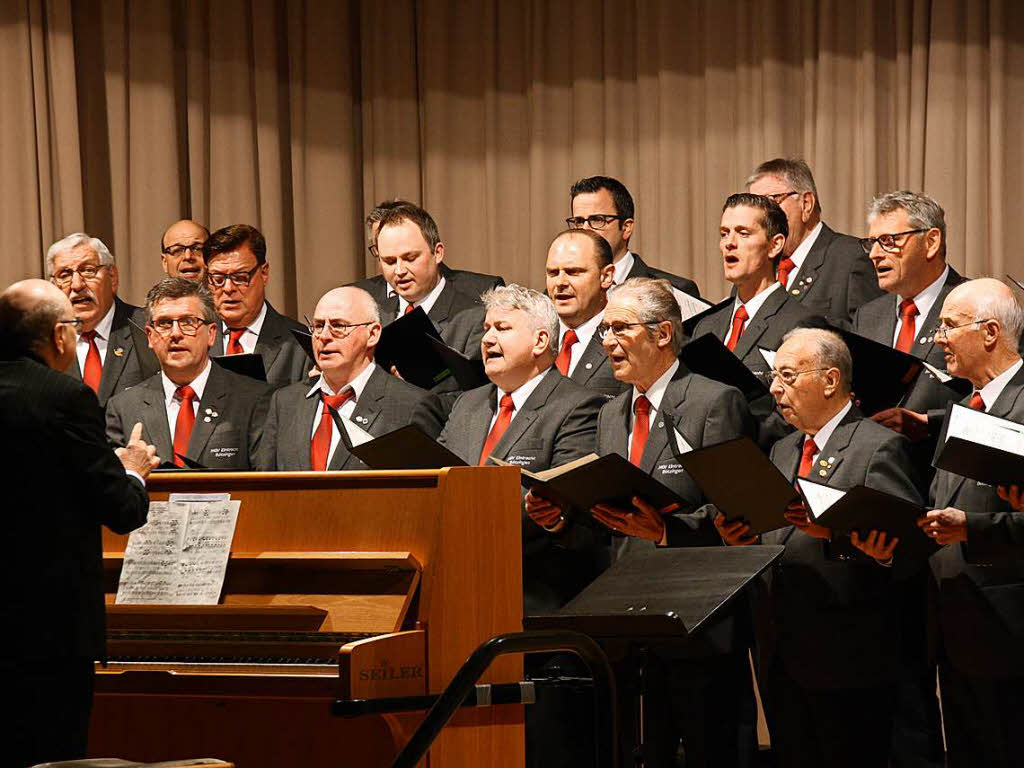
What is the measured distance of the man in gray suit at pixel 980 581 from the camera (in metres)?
3.79

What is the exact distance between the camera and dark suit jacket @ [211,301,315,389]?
5.42 meters

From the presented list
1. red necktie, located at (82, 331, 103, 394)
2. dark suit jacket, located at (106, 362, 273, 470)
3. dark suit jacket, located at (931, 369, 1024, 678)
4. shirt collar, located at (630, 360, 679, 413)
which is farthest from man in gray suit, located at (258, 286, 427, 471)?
dark suit jacket, located at (931, 369, 1024, 678)

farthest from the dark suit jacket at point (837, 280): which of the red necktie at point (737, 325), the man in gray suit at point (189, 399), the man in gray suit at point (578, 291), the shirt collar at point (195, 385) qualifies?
the shirt collar at point (195, 385)

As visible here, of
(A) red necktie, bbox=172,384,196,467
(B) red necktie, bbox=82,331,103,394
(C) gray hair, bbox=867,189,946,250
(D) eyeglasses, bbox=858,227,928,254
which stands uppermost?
(C) gray hair, bbox=867,189,946,250

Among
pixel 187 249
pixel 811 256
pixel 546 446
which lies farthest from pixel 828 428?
pixel 187 249

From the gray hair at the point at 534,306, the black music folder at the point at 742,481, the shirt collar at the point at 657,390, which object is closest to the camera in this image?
the black music folder at the point at 742,481

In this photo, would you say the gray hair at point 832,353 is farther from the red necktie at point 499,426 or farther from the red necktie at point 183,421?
the red necktie at point 183,421

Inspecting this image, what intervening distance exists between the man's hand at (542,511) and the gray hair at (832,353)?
778 mm

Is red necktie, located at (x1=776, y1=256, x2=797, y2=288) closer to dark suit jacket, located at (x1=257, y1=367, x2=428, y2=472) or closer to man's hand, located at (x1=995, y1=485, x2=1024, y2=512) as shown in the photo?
dark suit jacket, located at (x1=257, y1=367, x2=428, y2=472)

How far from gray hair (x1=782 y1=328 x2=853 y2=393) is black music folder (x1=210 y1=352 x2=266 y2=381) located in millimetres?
1866

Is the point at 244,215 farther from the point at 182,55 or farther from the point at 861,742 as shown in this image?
the point at 861,742

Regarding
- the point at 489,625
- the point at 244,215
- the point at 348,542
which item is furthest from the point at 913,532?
the point at 244,215

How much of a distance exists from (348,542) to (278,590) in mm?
194

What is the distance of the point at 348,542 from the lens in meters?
3.44
